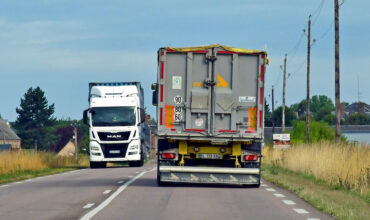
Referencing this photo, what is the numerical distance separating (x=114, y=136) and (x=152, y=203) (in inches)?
980

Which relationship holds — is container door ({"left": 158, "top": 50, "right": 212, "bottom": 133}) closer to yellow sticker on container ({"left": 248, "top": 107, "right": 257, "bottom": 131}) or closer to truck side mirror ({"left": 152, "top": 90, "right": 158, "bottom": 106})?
truck side mirror ({"left": 152, "top": 90, "right": 158, "bottom": 106})

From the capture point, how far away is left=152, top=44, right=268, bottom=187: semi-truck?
71.3 feet

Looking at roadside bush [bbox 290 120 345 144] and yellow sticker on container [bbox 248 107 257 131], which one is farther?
roadside bush [bbox 290 120 345 144]

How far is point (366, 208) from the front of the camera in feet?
52.9

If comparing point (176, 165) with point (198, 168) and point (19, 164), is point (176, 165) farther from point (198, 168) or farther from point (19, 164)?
point (19, 164)

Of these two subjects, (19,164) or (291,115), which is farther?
(291,115)

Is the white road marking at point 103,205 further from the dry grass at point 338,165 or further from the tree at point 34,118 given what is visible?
the tree at point 34,118

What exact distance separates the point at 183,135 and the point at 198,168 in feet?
3.08

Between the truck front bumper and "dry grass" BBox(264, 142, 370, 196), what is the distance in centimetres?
266

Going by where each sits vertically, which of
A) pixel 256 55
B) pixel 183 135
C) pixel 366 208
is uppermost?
pixel 256 55

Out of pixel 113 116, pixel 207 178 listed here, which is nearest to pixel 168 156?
pixel 207 178

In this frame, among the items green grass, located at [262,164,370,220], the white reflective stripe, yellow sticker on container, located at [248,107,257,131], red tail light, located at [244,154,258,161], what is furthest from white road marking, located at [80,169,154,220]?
green grass, located at [262,164,370,220]

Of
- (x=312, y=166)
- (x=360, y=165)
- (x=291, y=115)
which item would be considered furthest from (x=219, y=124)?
(x=291, y=115)

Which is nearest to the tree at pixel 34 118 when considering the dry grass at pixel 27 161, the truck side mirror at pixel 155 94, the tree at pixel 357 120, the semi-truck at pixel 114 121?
the tree at pixel 357 120
